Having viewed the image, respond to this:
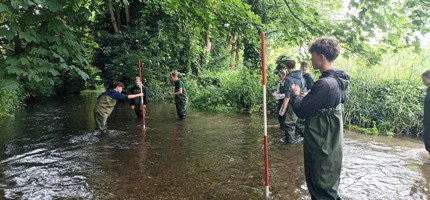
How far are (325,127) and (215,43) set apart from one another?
969cm

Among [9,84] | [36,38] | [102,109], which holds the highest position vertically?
[36,38]

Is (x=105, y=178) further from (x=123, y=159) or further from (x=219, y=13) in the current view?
(x=219, y=13)

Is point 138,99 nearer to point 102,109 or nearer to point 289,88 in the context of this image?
point 102,109

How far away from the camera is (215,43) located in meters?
12.6

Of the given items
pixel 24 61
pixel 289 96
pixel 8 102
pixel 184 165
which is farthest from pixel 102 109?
pixel 8 102

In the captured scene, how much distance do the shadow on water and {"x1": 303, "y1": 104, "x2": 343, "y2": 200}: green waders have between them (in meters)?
1.38

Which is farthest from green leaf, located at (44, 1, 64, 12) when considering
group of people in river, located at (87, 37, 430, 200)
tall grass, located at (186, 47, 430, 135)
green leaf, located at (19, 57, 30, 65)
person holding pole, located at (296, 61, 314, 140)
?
tall grass, located at (186, 47, 430, 135)

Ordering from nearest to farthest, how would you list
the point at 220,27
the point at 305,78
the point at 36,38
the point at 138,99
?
the point at 36,38
the point at 220,27
the point at 305,78
the point at 138,99

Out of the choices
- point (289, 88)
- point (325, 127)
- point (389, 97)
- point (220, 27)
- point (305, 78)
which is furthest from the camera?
point (389, 97)

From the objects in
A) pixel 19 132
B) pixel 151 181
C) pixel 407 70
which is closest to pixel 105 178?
pixel 151 181

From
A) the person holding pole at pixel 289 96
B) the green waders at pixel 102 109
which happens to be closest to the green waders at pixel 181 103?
the green waders at pixel 102 109

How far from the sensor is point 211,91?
15.5 metres

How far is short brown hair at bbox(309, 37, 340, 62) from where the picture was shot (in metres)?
3.23

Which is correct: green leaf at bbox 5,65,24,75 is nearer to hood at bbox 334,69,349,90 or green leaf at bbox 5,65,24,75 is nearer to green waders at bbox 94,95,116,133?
hood at bbox 334,69,349,90
